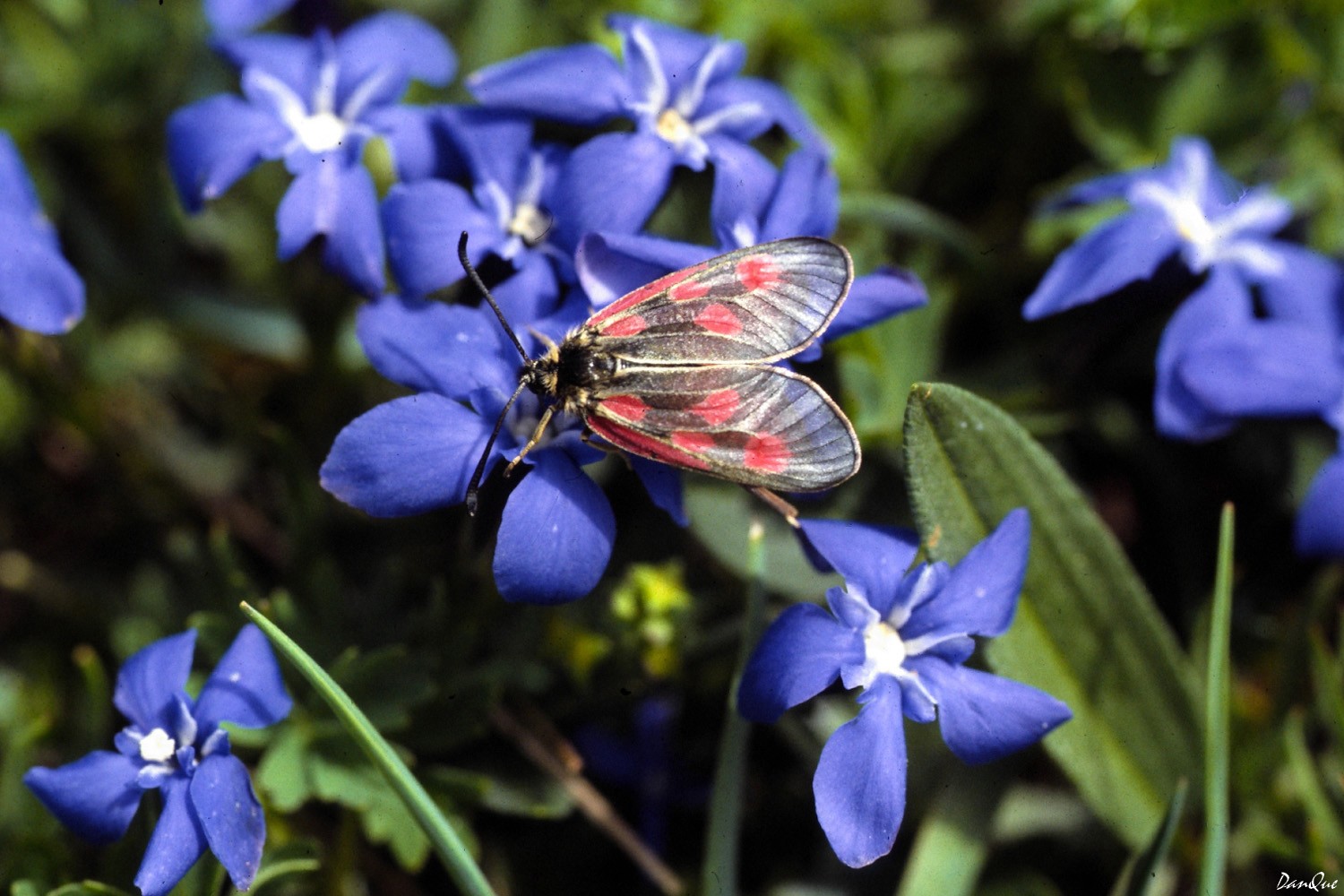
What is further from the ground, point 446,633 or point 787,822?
point 446,633

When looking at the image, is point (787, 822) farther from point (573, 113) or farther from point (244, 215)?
point (244, 215)

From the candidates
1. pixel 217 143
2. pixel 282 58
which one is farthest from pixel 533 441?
pixel 282 58

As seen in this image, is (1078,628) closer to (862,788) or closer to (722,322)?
(862,788)

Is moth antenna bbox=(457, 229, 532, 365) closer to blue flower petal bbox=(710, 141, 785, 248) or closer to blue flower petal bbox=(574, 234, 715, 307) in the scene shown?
blue flower petal bbox=(574, 234, 715, 307)

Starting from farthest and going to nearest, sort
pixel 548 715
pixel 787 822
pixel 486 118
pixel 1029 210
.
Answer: pixel 1029 210 → pixel 787 822 → pixel 548 715 → pixel 486 118

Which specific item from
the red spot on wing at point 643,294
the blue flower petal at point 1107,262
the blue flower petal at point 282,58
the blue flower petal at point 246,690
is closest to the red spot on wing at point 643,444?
the red spot on wing at point 643,294

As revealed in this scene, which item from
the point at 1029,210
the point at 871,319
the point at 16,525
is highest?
the point at 871,319

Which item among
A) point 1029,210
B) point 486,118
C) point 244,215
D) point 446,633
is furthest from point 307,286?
point 1029,210
